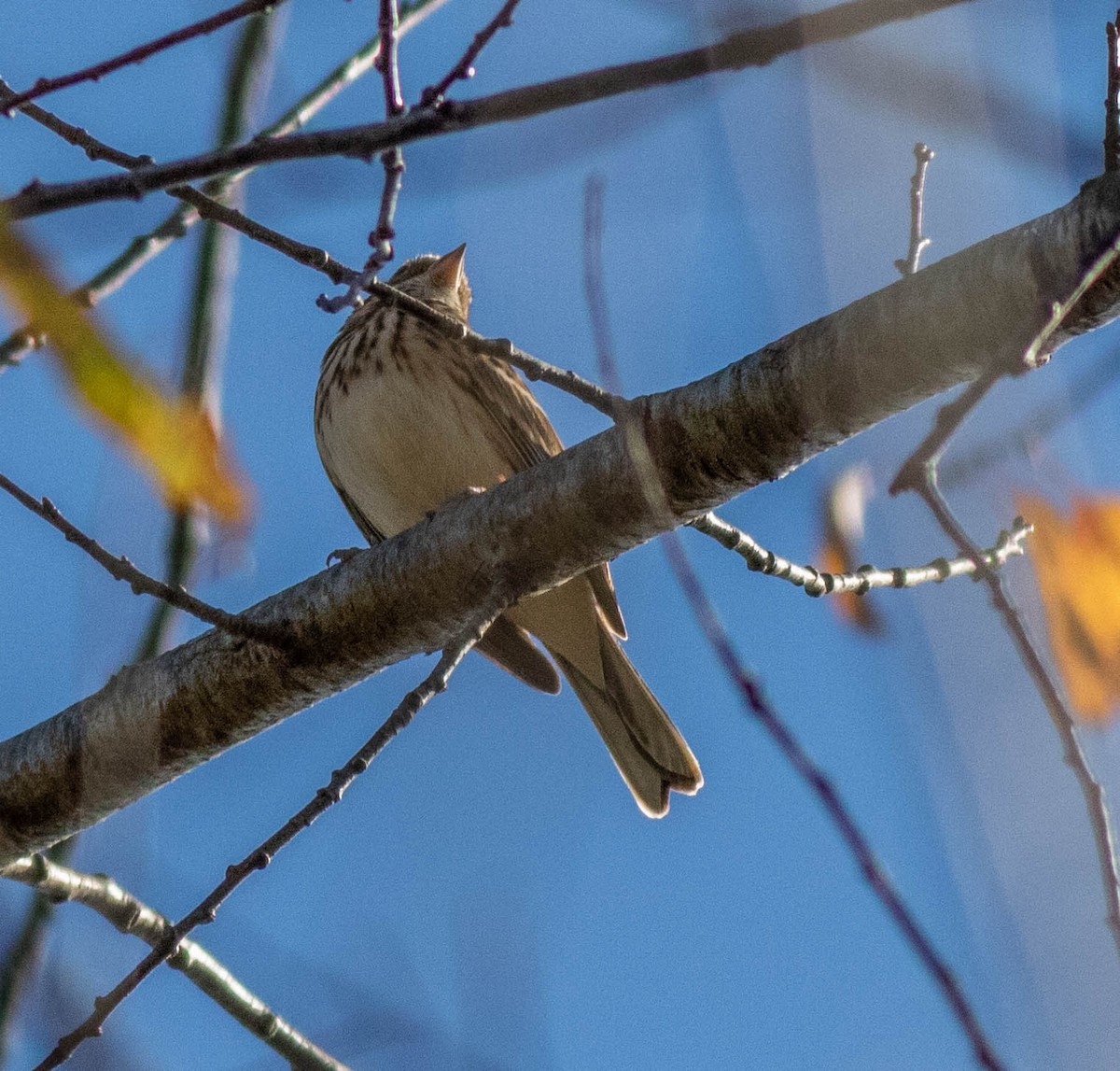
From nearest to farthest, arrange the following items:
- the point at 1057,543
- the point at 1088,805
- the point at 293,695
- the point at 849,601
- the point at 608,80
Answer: the point at 608,80
the point at 1088,805
the point at 1057,543
the point at 293,695
the point at 849,601

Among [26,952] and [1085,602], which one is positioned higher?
[1085,602]

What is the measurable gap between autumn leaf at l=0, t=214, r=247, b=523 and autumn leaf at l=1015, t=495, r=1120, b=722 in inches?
50.5

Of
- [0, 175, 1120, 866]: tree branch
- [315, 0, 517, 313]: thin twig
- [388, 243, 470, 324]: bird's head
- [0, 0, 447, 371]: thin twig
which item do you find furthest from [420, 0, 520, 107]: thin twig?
→ [388, 243, 470, 324]: bird's head

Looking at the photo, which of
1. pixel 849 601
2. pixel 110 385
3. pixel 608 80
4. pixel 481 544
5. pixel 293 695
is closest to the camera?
pixel 608 80

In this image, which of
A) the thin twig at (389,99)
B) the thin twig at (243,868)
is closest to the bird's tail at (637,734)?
the thin twig at (243,868)

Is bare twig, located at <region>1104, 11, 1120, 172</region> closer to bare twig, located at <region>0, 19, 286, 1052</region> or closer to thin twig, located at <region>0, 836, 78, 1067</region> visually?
bare twig, located at <region>0, 19, 286, 1052</region>

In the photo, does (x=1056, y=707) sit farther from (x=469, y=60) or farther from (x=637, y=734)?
(x=637, y=734)

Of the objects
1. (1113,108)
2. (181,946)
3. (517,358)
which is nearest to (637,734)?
(181,946)

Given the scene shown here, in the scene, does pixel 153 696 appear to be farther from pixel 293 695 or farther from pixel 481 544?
pixel 481 544

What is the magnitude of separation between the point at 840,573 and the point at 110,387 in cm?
201

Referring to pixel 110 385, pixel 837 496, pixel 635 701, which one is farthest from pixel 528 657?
pixel 110 385

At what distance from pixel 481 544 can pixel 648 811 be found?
1.64 metres

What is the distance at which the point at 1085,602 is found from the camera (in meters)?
2.11

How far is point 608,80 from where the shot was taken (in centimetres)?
128
